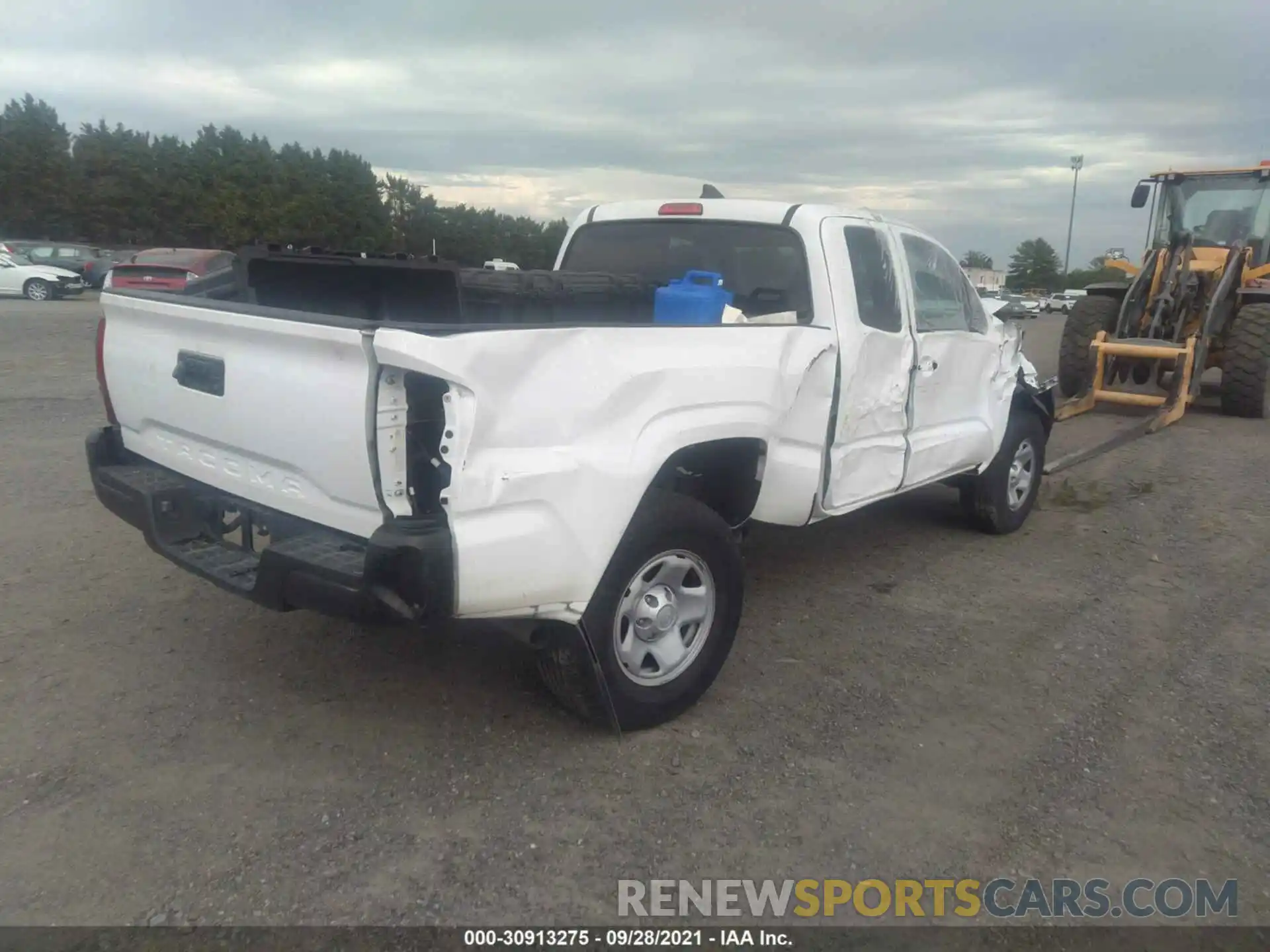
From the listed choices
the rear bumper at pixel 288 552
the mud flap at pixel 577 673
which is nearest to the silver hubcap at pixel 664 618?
the mud flap at pixel 577 673

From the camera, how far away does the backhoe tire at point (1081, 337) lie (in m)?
12.7

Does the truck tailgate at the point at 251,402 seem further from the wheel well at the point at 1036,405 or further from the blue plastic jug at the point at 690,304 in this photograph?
the wheel well at the point at 1036,405

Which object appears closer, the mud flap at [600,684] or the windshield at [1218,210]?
the mud flap at [600,684]

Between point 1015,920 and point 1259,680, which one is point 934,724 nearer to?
point 1015,920

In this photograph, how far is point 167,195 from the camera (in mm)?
62219

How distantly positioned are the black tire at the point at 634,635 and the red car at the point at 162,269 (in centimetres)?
1763

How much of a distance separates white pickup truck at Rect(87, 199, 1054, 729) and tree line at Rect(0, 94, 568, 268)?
47.5 m

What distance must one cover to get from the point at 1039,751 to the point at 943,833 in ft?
Answer: 2.50

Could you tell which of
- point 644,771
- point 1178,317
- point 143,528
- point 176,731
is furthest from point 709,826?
point 1178,317

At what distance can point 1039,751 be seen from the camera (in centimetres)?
370

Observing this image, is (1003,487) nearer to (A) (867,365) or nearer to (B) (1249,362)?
(A) (867,365)

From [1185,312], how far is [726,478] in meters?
10.3

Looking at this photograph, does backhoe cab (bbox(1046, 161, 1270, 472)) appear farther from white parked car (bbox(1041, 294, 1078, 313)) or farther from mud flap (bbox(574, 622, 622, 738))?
white parked car (bbox(1041, 294, 1078, 313))

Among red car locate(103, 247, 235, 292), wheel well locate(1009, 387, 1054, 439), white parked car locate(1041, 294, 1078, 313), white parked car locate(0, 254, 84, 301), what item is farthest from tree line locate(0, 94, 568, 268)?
wheel well locate(1009, 387, 1054, 439)
